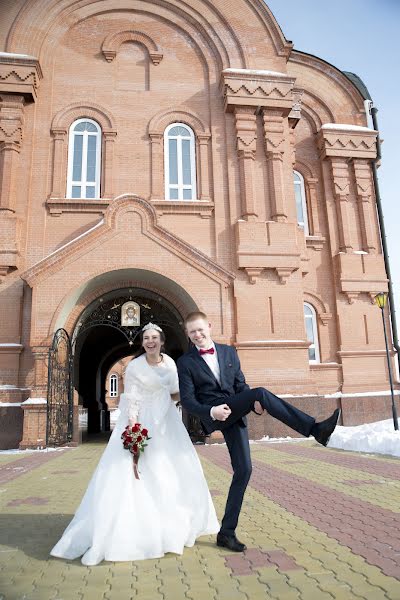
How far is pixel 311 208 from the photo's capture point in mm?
18891

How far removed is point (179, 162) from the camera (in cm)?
1638

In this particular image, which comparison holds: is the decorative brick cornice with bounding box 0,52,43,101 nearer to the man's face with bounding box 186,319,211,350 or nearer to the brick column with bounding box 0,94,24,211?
the brick column with bounding box 0,94,24,211

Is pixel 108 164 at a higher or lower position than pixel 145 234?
higher

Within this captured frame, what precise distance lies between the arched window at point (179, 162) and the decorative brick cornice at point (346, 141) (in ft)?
18.5

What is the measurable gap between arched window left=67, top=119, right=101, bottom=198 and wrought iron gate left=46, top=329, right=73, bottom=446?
4.75 meters

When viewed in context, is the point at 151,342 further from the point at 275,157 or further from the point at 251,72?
the point at 251,72

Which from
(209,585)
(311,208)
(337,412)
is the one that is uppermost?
(311,208)

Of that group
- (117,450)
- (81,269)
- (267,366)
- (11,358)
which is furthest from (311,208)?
(117,450)

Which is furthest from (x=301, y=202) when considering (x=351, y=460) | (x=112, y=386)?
(x=112, y=386)

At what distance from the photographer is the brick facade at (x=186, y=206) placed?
14.3 meters

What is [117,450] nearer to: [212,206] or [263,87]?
[212,206]

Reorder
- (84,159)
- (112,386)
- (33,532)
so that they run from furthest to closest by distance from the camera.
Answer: (112,386) < (84,159) < (33,532)

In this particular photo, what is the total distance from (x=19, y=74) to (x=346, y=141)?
11817 millimetres

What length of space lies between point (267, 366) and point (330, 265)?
5663mm
